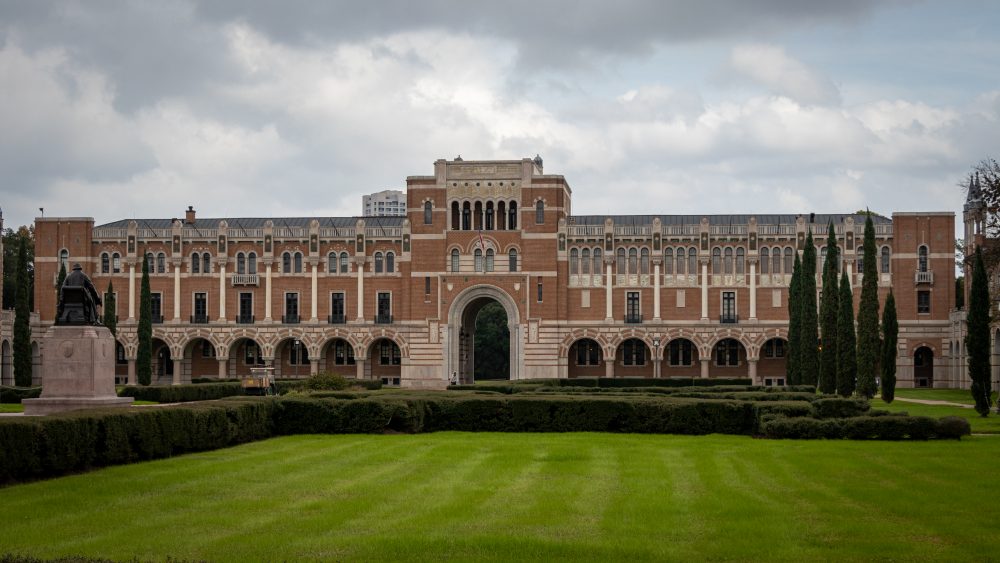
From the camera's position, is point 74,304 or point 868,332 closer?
point 74,304

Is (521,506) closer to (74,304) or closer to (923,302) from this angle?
(74,304)

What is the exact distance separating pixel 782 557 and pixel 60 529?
8.94 metres

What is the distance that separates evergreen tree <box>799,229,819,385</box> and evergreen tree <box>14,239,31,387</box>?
123 ft

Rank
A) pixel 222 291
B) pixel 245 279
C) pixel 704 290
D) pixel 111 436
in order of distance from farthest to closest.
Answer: pixel 222 291 < pixel 245 279 < pixel 704 290 < pixel 111 436

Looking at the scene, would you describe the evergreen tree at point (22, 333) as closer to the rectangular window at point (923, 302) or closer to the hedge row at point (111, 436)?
the hedge row at point (111, 436)

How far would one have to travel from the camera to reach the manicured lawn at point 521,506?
44.0 feet

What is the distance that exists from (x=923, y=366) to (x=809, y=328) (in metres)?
24.1

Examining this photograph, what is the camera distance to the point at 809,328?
50750 mm

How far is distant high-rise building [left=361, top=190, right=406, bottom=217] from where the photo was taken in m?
137

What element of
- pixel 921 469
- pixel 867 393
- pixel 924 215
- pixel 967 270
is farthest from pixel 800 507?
pixel 924 215

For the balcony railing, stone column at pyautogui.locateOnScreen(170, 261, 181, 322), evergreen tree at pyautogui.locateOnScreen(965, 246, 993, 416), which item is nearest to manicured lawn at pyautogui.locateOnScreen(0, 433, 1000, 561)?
evergreen tree at pyautogui.locateOnScreen(965, 246, 993, 416)

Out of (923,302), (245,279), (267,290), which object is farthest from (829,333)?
(245,279)

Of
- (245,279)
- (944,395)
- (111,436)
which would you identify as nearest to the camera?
(111,436)

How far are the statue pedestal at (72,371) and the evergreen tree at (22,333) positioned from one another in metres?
32.8
